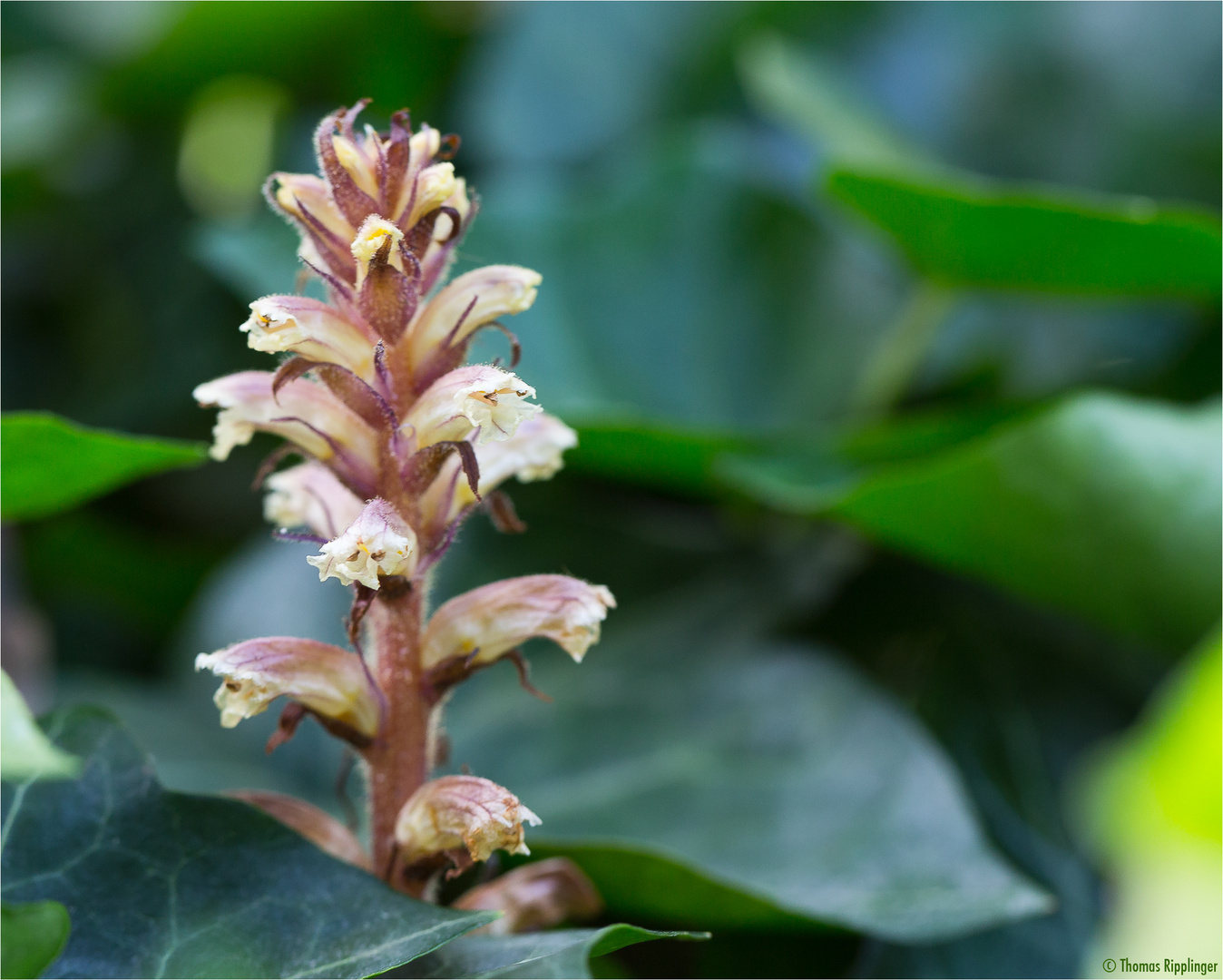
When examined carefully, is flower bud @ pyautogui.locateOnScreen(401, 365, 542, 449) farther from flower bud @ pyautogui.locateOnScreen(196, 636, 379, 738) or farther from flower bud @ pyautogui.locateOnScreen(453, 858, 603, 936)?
flower bud @ pyautogui.locateOnScreen(453, 858, 603, 936)

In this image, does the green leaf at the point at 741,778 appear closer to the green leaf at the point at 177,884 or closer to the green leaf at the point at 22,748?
the green leaf at the point at 177,884

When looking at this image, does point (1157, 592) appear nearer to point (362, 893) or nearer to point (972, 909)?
point (972, 909)

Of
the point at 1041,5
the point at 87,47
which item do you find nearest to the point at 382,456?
→ the point at 1041,5

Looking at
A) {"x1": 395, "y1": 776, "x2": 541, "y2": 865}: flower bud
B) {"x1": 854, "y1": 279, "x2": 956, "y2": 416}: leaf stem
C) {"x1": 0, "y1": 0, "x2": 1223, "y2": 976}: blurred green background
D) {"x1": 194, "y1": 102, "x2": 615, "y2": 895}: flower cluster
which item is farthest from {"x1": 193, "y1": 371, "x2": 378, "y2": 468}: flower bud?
{"x1": 854, "y1": 279, "x2": 956, "y2": 416}: leaf stem

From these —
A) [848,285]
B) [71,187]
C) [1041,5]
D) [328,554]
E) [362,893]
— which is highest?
[1041,5]

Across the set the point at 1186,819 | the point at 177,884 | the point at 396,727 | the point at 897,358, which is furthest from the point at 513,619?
the point at 897,358

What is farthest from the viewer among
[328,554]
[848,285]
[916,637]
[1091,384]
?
[848,285]
